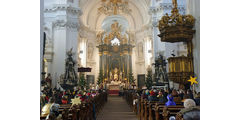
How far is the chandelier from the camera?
25.7 m

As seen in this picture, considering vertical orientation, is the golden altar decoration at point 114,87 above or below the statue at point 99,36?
below

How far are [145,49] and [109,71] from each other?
265 inches

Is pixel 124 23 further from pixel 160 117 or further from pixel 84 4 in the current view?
pixel 160 117

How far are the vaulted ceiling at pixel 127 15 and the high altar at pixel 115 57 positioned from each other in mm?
2280

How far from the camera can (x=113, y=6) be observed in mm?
26391

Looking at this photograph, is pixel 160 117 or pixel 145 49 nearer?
pixel 160 117

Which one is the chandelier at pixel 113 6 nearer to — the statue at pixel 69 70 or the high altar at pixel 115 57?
the high altar at pixel 115 57

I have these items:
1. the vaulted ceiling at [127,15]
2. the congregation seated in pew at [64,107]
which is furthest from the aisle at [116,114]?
the vaulted ceiling at [127,15]

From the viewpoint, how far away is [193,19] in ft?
25.5

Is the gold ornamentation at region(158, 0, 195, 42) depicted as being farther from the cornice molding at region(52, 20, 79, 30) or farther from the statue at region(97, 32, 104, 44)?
the statue at region(97, 32, 104, 44)

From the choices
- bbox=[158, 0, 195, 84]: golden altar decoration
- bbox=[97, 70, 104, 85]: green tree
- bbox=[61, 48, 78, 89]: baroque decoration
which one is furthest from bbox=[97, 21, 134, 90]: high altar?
bbox=[158, 0, 195, 84]: golden altar decoration

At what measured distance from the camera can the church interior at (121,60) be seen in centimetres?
710

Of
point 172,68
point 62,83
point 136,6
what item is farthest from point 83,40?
point 172,68

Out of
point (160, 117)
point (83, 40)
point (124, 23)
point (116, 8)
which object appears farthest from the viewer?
point (124, 23)
